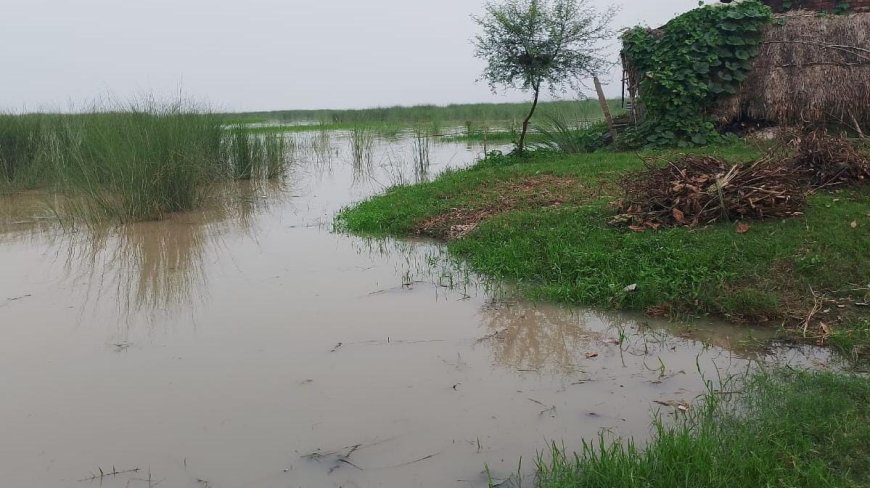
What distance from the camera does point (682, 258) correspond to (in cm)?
457

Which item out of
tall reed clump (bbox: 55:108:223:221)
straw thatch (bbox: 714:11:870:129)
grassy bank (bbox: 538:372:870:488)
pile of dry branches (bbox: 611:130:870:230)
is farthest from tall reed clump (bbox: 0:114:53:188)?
straw thatch (bbox: 714:11:870:129)

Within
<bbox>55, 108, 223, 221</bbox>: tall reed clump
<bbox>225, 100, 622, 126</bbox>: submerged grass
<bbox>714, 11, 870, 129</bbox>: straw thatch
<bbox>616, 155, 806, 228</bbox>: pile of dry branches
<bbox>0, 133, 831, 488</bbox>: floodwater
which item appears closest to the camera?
<bbox>0, 133, 831, 488</bbox>: floodwater

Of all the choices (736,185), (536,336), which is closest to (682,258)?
(736,185)

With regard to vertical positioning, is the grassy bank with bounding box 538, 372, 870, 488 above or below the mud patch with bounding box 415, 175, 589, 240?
below

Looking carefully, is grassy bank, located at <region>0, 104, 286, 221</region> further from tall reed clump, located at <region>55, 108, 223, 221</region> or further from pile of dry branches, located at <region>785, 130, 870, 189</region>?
pile of dry branches, located at <region>785, 130, 870, 189</region>

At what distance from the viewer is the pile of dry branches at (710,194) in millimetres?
5051

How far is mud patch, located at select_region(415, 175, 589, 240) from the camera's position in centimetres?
663

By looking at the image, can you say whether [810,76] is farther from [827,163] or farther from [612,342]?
[612,342]

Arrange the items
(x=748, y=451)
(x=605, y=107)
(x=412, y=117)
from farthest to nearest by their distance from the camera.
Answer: (x=412, y=117)
(x=605, y=107)
(x=748, y=451)

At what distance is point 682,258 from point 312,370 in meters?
2.73

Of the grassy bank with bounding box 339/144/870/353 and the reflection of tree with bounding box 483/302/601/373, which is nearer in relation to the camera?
the reflection of tree with bounding box 483/302/601/373

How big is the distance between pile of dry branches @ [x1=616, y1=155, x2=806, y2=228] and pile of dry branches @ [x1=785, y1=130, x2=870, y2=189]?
49cm

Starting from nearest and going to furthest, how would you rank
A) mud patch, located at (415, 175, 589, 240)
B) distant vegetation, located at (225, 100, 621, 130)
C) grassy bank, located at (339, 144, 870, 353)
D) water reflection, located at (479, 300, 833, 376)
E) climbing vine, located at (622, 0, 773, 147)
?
1. water reflection, located at (479, 300, 833, 376)
2. grassy bank, located at (339, 144, 870, 353)
3. mud patch, located at (415, 175, 589, 240)
4. climbing vine, located at (622, 0, 773, 147)
5. distant vegetation, located at (225, 100, 621, 130)

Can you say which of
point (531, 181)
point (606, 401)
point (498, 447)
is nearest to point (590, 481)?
point (498, 447)
